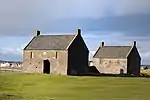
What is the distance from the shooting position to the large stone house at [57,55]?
245 ft

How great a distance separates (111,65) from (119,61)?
8.86 ft

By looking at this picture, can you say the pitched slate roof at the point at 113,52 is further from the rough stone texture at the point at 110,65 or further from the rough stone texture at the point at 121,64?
the rough stone texture at the point at 110,65

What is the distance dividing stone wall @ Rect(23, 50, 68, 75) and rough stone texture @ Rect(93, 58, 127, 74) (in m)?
19.9

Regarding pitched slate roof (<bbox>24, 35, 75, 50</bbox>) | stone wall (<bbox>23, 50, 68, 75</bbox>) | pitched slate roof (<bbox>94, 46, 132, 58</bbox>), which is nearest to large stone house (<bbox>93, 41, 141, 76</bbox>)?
pitched slate roof (<bbox>94, 46, 132, 58</bbox>)

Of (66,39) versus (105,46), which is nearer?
(66,39)

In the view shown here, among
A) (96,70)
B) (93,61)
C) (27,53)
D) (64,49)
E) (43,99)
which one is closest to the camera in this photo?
(43,99)

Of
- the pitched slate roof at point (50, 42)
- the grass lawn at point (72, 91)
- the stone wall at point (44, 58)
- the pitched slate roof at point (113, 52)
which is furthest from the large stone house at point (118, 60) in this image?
the grass lawn at point (72, 91)

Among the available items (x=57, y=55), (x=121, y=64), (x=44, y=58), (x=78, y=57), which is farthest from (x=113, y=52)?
Result: (x=44, y=58)

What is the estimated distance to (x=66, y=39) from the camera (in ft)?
251

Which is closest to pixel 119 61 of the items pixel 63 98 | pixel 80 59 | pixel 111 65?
pixel 111 65

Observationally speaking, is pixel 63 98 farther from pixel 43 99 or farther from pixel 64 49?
pixel 64 49

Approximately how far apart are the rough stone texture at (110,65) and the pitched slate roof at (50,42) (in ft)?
58.9

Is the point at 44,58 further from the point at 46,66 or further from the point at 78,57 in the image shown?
the point at 78,57

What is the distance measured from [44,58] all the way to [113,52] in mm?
21691
